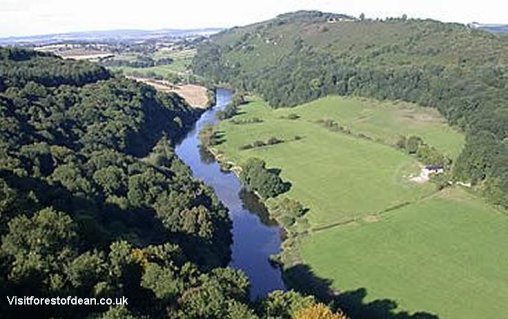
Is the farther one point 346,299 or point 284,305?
point 346,299

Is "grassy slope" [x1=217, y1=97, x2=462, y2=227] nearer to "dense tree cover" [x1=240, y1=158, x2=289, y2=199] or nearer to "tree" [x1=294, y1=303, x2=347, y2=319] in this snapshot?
"dense tree cover" [x1=240, y1=158, x2=289, y2=199]

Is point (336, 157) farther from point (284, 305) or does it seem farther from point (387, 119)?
point (284, 305)

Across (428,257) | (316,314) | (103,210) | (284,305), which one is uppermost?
(316,314)

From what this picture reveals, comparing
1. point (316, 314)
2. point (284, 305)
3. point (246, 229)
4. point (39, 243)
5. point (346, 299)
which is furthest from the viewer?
point (246, 229)

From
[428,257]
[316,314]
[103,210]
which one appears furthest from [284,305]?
[428,257]

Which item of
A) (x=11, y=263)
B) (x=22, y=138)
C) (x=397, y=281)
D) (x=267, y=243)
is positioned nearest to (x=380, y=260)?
(x=397, y=281)

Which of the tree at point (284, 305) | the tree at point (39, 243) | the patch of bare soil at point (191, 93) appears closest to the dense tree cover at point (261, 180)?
the tree at point (284, 305)

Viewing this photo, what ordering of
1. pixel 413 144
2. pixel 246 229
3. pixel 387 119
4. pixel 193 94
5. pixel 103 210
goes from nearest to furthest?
1. pixel 103 210
2. pixel 246 229
3. pixel 413 144
4. pixel 387 119
5. pixel 193 94

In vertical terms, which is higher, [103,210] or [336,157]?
[103,210]
